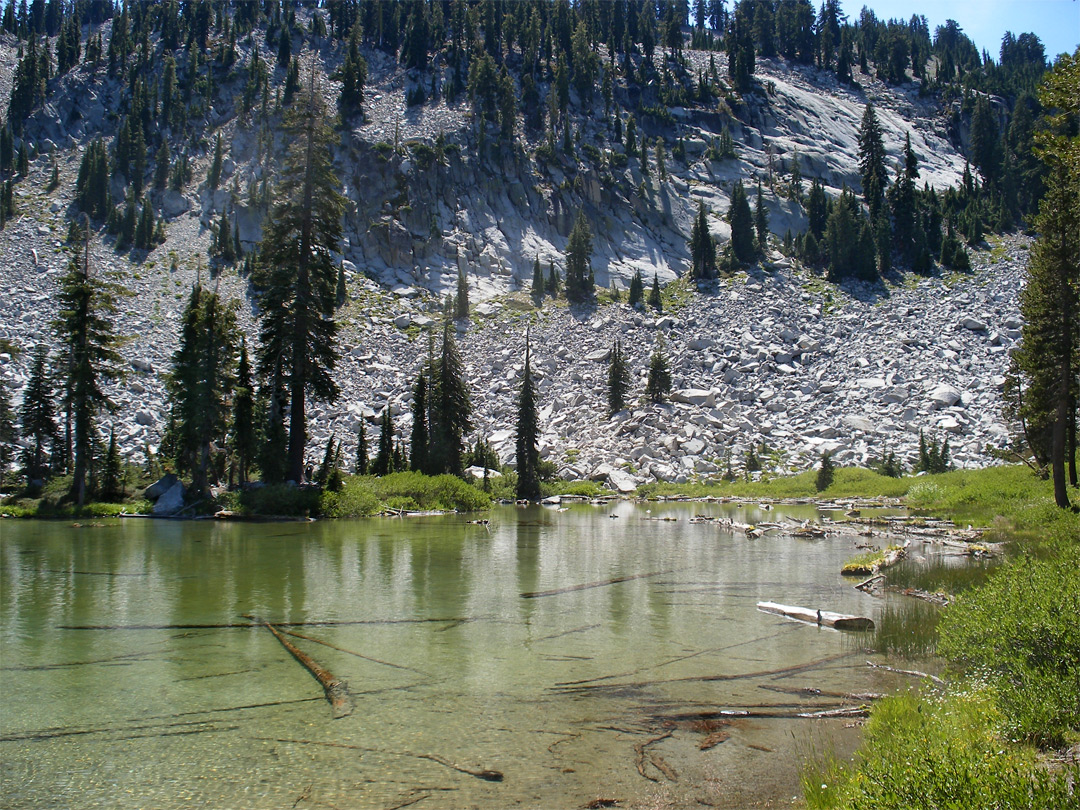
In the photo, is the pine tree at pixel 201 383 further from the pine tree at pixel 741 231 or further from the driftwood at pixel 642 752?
the pine tree at pixel 741 231

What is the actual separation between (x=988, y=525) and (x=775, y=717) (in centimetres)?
2462

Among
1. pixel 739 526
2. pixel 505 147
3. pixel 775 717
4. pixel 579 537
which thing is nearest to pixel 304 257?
pixel 579 537

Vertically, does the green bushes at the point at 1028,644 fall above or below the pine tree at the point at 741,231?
below

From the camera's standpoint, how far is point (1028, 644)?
23.1ft

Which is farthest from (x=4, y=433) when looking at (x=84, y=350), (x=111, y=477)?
(x=84, y=350)

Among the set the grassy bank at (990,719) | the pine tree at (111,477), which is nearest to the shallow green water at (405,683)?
the grassy bank at (990,719)

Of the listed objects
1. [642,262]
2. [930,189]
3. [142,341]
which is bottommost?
[142,341]

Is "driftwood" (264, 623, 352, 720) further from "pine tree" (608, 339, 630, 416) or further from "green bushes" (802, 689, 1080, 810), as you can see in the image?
"pine tree" (608, 339, 630, 416)

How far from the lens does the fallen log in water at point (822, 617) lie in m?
11.9

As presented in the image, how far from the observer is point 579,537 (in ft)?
87.0

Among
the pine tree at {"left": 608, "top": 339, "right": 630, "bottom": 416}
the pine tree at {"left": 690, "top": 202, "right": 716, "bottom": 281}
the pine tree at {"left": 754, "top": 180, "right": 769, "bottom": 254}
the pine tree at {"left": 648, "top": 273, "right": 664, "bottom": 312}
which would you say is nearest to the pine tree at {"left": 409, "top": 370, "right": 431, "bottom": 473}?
the pine tree at {"left": 608, "top": 339, "right": 630, "bottom": 416}

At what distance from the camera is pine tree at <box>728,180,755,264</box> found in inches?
4154

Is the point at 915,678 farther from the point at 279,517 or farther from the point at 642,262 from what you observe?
the point at 642,262

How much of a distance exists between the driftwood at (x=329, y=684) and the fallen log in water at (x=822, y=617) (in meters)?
8.27
